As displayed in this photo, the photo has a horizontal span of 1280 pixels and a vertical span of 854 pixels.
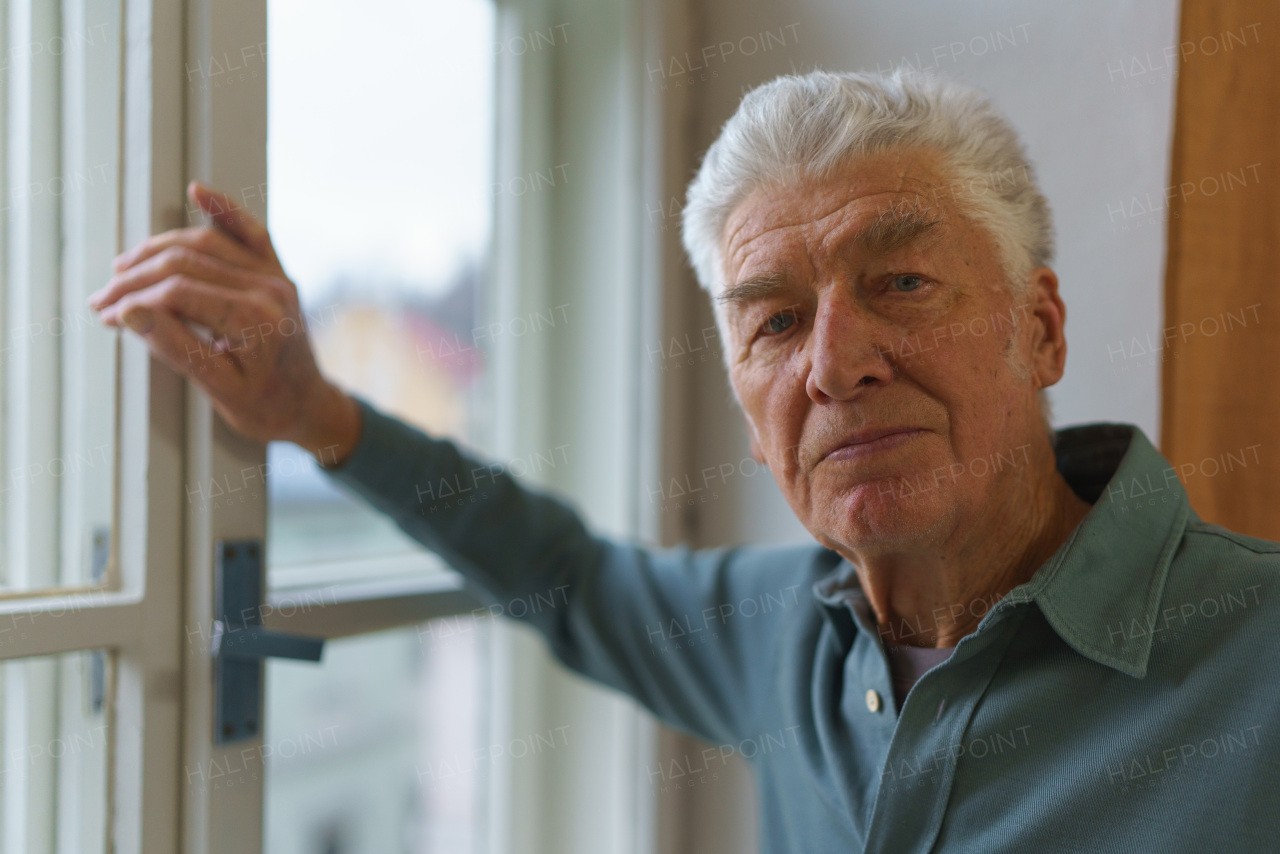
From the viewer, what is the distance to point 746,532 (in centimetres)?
161

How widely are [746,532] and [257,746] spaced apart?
889 millimetres

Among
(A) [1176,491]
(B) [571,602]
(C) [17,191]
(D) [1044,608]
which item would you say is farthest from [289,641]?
(A) [1176,491]

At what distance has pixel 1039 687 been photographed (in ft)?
2.97

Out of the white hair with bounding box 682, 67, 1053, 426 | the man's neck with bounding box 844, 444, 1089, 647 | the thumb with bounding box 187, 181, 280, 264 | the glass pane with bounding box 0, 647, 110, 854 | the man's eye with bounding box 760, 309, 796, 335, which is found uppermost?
the white hair with bounding box 682, 67, 1053, 426

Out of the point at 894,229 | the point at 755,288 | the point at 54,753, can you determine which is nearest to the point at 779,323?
the point at 755,288

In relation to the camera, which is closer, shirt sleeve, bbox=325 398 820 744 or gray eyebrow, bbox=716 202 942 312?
gray eyebrow, bbox=716 202 942 312

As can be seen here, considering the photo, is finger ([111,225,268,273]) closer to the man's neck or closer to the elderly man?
the elderly man

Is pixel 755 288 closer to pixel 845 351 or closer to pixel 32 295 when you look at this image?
pixel 845 351

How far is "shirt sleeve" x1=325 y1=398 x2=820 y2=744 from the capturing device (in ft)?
4.17

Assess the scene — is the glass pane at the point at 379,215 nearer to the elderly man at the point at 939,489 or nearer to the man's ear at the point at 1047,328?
the elderly man at the point at 939,489

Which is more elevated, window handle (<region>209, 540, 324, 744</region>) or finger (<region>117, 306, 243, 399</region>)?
finger (<region>117, 306, 243, 399</region>)

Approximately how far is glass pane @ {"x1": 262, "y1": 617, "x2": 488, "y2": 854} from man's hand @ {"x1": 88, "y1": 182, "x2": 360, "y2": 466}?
22.7 inches

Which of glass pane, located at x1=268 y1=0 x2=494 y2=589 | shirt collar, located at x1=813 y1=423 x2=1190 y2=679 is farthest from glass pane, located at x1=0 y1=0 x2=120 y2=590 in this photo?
shirt collar, located at x1=813 y1=423 x2=1190 y2=679

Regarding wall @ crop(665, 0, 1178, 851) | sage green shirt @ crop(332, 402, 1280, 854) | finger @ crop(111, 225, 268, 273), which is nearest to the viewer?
sage green shirt @ crop(332, 402, 1280, 854)
